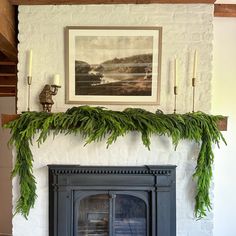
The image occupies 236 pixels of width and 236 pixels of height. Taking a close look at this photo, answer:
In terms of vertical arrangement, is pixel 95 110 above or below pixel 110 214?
above

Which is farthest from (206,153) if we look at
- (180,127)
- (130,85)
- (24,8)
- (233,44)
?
(24,8)

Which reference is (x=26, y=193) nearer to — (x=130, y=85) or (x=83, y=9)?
(x=130, y=85)

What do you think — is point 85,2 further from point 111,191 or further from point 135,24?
point 111,191

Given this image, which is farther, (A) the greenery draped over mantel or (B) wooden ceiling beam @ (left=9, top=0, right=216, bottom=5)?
(B) wooden ceiling beam @ (left=9, top=0, right=216, bottom=5)

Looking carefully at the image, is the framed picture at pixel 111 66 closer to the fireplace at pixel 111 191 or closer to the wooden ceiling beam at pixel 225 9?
the fireplace at pixel 111 191

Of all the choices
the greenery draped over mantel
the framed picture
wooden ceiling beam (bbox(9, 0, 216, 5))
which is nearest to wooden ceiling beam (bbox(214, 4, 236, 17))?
wooden ceiling beam (bbox(9, 0, 216, 5))

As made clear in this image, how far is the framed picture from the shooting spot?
288 cm

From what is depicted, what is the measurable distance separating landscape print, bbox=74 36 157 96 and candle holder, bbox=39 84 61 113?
0.73 ft

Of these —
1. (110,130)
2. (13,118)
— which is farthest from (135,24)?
(13,118)

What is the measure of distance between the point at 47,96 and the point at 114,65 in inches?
26.8

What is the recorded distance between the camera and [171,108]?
2.89 meters

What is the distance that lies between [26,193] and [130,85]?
1353 millimetres

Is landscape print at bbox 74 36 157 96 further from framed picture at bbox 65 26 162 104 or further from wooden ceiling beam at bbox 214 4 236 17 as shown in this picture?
wooden ceiling beam at bbox 214 4 236 17

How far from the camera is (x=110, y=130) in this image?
8.81 ft
